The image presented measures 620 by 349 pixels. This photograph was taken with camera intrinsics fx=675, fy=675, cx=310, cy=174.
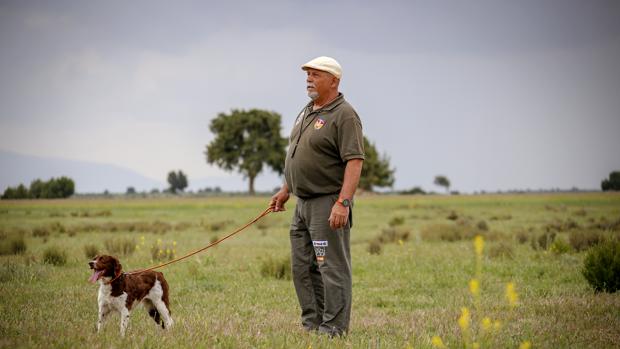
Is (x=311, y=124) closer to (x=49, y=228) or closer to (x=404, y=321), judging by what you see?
(x=404, y=321)

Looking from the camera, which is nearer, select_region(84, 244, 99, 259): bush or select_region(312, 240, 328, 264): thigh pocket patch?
select_region(312, 240, 328, 264): thigh pocket patch

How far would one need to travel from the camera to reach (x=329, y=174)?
6555 mm

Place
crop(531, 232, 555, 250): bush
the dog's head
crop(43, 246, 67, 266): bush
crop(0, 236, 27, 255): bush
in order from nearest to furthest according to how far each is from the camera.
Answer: the dog's head < crop(43, 246, 67, 266): bush < crop(0, 236, 27, 255): bush < crop(531, 232, 555, 250): bush

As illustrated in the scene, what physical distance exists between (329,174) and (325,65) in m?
1.05

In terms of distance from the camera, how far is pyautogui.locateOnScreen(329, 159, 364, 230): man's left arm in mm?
6273

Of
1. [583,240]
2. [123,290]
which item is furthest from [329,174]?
[583,240]

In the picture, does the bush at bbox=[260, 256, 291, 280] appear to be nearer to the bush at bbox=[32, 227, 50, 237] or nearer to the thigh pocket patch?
the thigh pocket patch

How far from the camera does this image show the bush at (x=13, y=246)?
1658 centimetres

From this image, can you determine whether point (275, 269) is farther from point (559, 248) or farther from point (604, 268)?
point (559, 248)

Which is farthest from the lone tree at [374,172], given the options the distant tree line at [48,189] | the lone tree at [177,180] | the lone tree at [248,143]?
the lone tree at [177,180]

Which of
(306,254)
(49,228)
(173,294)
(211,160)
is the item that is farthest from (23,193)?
(306,254)

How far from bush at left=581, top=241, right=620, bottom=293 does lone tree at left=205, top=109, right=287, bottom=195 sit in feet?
244

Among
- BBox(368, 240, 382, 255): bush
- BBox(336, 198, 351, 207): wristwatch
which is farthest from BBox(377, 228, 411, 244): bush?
BBox(336, 198, 351, 207): wristwatch

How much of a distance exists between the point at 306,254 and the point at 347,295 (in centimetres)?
63
